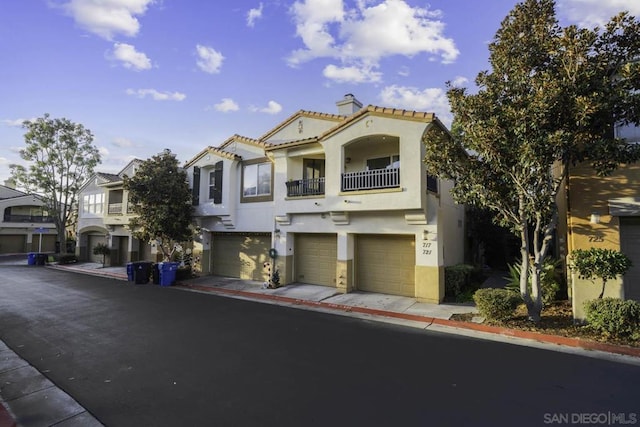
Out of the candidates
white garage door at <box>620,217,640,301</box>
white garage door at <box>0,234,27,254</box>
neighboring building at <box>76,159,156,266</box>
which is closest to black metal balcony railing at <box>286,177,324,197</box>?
white garage door at <box>620,217,640,301</box>

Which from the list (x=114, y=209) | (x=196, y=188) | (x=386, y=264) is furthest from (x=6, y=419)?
(x=114, y=209)

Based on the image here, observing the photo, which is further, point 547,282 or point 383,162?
point 383,162

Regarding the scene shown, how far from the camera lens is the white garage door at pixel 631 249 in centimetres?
854

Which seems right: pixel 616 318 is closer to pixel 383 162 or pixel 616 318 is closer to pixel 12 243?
pixel 383 162

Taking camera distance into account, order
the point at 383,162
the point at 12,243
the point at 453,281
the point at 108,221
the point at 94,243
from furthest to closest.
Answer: the point at 12,243 → the point at 94,243 → the point at 108,221 → the point at 383,162 → the point at 453,281

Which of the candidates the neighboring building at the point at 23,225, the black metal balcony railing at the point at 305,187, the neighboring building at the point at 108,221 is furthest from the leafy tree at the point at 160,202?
the neighboring building at the point at 23,225

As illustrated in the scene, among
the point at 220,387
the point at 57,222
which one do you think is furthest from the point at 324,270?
the point at 57,222

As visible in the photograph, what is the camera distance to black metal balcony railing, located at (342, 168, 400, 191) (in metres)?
11.9

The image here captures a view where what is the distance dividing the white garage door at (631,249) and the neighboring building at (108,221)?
76.5 ft

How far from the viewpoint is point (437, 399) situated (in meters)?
4.80

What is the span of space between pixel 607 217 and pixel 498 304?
361cm

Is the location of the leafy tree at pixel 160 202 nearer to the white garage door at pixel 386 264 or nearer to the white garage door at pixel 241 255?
the white garage door at pixel 241 255

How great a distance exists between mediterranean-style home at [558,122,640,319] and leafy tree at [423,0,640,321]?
0.77 metres

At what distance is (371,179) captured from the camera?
12383 millimetres
